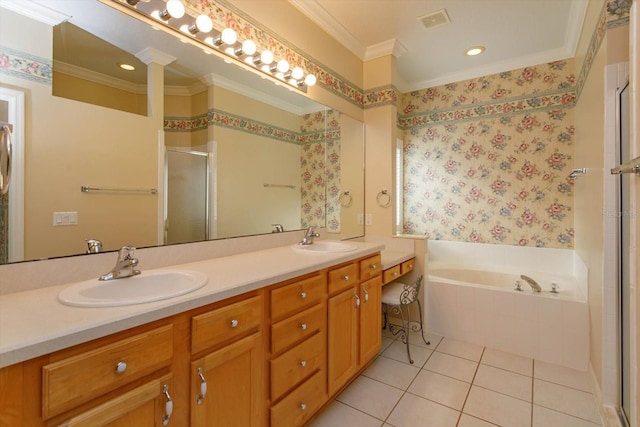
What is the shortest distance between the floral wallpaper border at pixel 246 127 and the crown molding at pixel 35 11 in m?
0.48

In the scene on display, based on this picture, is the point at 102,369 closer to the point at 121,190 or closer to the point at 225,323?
the point at 225,323

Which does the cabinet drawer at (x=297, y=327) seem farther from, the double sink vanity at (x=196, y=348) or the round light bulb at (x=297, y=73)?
the round light bulb at (x=297, y=73)

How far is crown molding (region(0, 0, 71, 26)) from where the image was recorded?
990 mm

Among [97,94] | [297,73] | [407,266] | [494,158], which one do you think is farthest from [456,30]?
[97,94]

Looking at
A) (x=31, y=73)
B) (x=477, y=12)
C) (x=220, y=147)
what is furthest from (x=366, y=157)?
(x=31, y=73)

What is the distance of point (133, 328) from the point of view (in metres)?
0.81

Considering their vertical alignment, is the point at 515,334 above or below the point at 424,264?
below

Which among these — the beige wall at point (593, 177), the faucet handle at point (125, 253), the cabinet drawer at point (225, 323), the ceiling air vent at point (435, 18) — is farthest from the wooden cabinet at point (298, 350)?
the ceiling air vent at point (435, 18)

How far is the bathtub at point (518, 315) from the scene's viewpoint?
2107mm

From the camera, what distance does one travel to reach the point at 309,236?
2135 millimetres

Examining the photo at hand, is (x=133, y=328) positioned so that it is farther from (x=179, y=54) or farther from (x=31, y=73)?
(x=179, y=54)

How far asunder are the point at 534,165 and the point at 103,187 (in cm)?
342

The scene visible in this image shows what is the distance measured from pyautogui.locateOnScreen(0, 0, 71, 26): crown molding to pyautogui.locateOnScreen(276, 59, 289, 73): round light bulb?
1.13m

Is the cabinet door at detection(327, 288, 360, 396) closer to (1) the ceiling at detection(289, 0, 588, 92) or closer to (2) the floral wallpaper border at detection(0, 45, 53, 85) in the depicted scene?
(2) the floral wallpaper border at detection(0, 45, 53, 85)
